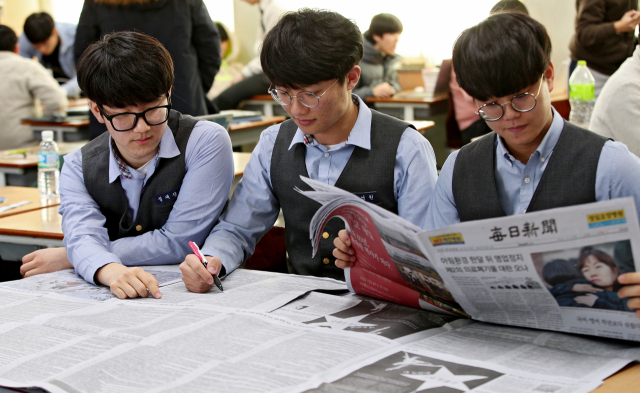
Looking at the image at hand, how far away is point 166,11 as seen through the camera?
9.67 ft

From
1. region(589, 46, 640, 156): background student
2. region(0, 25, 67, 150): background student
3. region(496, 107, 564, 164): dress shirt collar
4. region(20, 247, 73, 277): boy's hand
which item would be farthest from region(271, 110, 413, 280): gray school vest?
region(0, 25, 67, 150): background student

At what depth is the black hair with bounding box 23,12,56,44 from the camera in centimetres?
584

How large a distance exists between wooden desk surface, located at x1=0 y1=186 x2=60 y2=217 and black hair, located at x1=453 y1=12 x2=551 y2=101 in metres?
1.63

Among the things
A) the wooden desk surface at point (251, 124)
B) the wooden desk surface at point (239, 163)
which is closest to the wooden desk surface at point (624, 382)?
the wooden desk surface at point (239, 163)

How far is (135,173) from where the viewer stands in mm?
→ 1610

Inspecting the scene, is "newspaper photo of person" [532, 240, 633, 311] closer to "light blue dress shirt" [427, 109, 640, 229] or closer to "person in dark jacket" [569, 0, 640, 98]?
"light blue dress shirt" [427, 109, 640, 229]

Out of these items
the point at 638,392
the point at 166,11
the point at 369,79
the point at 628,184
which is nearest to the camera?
the point at 638,392

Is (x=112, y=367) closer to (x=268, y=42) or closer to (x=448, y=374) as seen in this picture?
(x=448, y=374)

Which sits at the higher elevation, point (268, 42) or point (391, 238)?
point (268, 42)

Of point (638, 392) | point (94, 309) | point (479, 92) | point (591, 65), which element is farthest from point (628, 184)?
point (591, 65)

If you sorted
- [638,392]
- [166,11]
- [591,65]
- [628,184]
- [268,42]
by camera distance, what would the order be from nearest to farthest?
[638,392] → [628,184] → [268,42] → [166,11] → [591,65]

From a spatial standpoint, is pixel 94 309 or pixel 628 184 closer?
pixel 628 184

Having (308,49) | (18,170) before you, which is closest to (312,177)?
(308,49)

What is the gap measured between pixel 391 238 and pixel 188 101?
2315 millimetres
